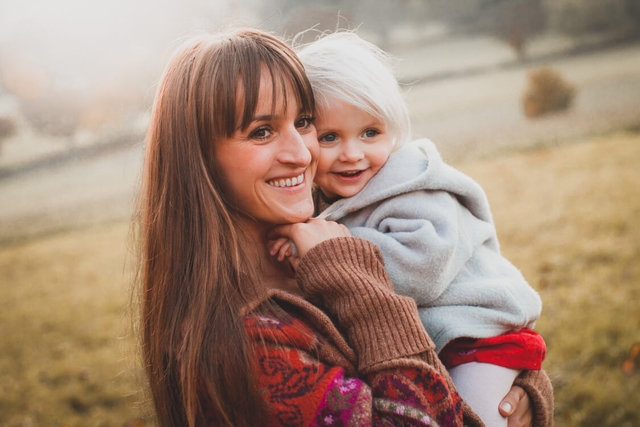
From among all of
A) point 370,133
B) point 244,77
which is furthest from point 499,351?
point 244,77

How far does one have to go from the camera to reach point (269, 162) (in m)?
1.80

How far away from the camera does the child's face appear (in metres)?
2.11

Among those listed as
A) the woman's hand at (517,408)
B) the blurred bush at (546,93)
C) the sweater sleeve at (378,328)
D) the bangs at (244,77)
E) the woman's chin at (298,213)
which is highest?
the bangs at (244,77)

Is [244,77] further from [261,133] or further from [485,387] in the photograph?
[485,387]

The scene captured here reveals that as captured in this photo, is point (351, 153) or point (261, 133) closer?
point (261, 133)

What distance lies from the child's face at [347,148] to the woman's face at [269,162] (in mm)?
198

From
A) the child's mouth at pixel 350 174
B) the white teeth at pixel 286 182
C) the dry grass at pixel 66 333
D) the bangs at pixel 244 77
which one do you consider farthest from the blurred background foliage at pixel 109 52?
the white teeth at pixel 286 182

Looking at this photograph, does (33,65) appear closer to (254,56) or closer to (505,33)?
(254,56)

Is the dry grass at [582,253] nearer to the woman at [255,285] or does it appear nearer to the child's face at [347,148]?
the woman at [255,285]

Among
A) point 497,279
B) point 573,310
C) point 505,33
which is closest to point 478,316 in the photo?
point 497,279

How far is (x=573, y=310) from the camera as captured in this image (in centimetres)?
450

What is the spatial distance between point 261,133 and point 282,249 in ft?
1.31

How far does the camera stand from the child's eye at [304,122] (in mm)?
1955

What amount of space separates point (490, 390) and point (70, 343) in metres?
4.16
